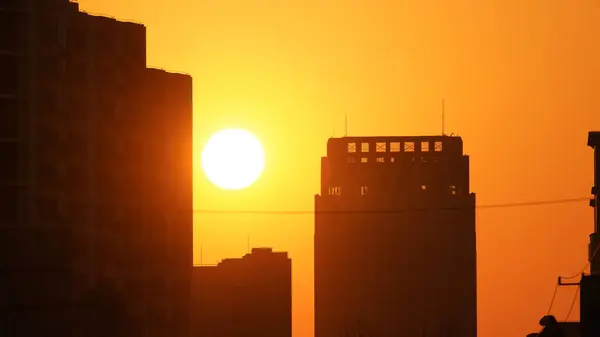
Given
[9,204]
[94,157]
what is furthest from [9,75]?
[9,204]

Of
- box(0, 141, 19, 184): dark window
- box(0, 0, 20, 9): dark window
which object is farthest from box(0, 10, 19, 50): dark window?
box(0, 141, 19, 184): dark window

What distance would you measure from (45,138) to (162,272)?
26.3m

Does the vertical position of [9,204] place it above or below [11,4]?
below

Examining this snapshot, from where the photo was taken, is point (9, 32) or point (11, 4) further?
point (9, 32)

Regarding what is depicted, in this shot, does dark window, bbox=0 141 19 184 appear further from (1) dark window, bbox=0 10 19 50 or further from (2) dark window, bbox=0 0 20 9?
(2) dark window, bbox=0 0 20 9

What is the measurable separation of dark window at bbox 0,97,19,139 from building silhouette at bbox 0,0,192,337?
0.15 meters

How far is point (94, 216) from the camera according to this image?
581 feet

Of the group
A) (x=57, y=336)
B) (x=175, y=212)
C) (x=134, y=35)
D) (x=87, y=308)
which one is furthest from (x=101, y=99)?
(x=57, y=336)

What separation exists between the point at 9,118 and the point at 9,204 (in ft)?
40.0

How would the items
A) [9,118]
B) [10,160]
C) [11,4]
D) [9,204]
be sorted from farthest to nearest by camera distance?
[9,118] < [11,4] < [10,160] < [9,204]

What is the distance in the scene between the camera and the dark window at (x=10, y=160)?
565 ft

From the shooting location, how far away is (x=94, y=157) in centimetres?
17975

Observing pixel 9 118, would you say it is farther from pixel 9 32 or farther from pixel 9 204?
pixel 9 204

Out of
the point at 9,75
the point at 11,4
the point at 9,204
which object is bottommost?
the point at 9,204
